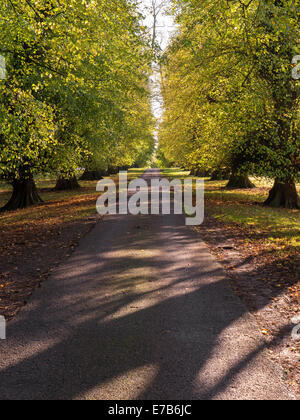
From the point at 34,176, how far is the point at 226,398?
58.5ft

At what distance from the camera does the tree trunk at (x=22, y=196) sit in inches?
787

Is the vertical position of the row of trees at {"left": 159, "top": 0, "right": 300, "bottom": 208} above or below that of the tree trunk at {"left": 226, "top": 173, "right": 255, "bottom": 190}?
above

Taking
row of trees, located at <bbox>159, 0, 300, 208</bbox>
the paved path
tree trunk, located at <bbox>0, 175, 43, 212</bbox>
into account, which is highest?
row of trees, located at <bbox>159, 0, 300, 208</bbox>

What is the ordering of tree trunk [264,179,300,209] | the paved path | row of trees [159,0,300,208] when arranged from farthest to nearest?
1. tree trunk [264,179,300,209]
2. row of trees [159,0,300,208]
3. the paved path

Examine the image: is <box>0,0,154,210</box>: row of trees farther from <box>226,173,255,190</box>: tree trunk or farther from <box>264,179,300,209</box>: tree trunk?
<box>226,173,255,190</box>: tree trunk

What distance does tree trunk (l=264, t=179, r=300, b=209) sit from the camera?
16.8m

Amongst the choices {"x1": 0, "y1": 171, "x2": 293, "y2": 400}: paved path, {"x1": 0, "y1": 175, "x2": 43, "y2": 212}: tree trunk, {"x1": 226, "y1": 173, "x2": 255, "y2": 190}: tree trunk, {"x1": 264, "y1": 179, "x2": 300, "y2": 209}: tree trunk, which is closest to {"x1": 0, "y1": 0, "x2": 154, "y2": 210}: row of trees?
{"x1": 0, "y1": 175, "x2": 43, "y2": 212}: tree trunk

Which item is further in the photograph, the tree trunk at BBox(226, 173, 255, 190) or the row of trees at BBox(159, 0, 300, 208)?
the tree trunk at BBox(226, 173, 255, 190)

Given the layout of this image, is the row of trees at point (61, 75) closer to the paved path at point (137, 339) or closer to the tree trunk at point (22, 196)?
the tree trunk at point (22, 196)

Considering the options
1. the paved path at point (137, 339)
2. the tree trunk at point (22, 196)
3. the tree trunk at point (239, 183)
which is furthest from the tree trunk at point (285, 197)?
the tree trunk at point (22, 196)

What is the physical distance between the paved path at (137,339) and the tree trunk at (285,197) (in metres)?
10.4

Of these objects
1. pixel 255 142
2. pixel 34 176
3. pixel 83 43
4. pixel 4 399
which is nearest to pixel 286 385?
pixel 4 399

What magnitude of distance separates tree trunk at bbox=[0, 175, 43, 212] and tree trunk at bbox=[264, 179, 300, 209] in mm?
13489

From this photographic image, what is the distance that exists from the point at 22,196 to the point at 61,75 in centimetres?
1087
